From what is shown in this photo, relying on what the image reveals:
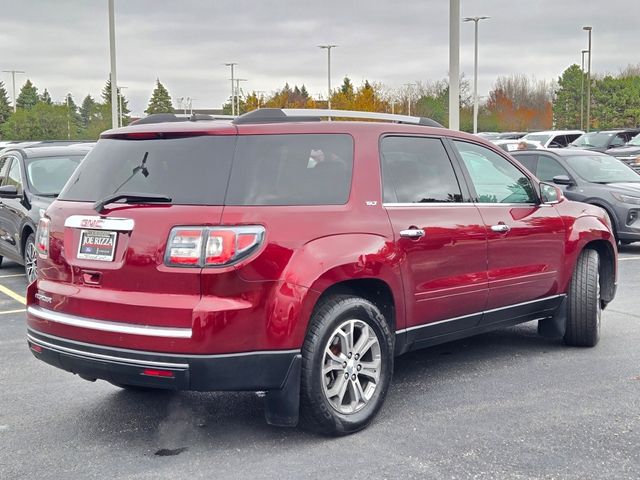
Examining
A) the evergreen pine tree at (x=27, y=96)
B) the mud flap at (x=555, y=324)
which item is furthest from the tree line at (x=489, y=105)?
the mud flap at (x=555, y=324)

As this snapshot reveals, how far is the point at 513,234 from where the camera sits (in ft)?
19.3

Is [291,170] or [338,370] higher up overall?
[291,170]

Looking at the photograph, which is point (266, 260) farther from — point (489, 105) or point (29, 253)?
point (489, 105)

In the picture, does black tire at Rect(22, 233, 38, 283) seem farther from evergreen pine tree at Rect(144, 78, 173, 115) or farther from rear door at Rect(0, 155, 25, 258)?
evergreen pine tree at Rect(144, 78, 173, 115)

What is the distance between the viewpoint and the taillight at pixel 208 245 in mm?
4145

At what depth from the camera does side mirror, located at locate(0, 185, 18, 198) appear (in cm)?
1015

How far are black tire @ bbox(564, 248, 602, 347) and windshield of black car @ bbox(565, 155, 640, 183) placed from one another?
6867mm

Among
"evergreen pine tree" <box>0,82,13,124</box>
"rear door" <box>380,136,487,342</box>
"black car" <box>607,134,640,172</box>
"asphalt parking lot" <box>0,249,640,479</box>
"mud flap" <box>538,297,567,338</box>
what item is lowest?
"asphalt parking lot" <box>0,249,640,479</box>

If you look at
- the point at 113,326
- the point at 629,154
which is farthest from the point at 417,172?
the point at 629,154

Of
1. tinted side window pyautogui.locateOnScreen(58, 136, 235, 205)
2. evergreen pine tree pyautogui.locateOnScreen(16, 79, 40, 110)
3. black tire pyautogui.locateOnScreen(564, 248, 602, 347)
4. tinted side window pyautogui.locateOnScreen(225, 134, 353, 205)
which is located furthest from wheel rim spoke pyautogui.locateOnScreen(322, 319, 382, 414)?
evergreen pine tree pyautogui.locateOnScreen(16, 79, 40, 110)

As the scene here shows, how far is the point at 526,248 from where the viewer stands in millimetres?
6000

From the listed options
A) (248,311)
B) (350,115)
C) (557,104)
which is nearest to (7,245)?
(350,115)

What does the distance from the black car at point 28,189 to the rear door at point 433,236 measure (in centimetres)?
585

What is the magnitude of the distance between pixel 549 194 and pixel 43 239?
3.65 meters
